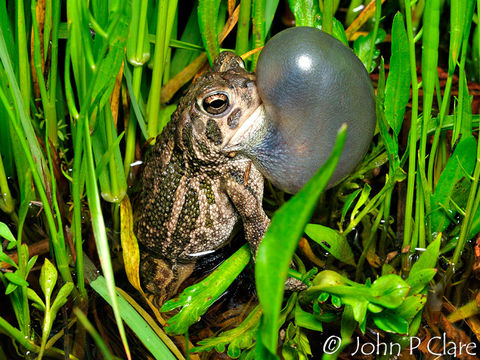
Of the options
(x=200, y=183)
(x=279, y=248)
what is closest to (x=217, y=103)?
(x=200, y=183)

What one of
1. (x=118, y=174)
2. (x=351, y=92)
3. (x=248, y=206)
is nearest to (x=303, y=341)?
(x=248, y=206)

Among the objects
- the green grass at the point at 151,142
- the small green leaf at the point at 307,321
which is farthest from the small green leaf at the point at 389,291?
the small green leaf at the point at 307,321

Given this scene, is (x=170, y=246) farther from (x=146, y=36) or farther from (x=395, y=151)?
(x=395, y=151)

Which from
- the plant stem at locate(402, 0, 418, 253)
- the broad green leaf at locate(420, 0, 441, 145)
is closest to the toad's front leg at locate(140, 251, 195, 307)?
the plant stem at locate(402, 0, 418, 253)

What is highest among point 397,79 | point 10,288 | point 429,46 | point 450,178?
point 429,46

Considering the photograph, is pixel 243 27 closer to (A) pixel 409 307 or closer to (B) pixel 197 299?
(B) pixel 197 299

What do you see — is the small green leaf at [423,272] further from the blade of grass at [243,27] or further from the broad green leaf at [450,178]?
the blade of grass at [243,27]
